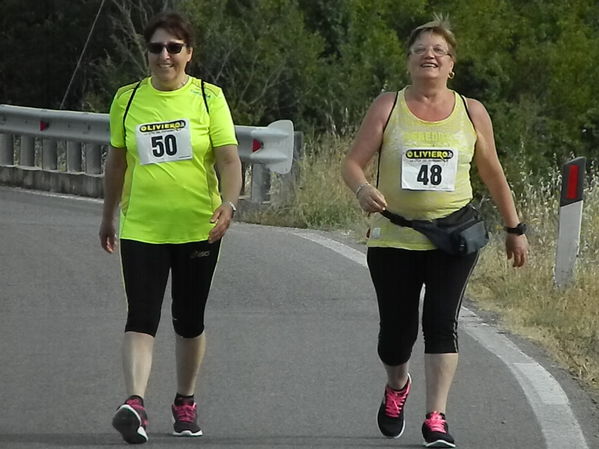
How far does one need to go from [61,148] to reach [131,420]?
12.3 metres

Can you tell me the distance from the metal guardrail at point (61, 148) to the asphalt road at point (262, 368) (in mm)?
2957

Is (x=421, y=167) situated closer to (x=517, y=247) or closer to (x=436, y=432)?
(x=517, y=247)

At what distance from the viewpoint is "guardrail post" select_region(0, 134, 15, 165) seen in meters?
18.4

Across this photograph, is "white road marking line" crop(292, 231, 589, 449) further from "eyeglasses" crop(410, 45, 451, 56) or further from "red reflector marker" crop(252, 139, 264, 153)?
"red reflector marker" crop(252, 139, 264, 153)

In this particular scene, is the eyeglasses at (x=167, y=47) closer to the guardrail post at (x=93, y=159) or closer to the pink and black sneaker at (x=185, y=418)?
the pink and black sneaker at (x=185, y=418)

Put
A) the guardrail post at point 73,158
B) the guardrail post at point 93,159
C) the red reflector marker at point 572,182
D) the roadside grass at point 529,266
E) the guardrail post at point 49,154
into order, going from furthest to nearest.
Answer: the guardrail post at point 49,154 → the guardrail post at point 73,158 → the guardrail post at point 93,159 → the red reflector marker at point 572,182 → the roadside grass at point 529,266

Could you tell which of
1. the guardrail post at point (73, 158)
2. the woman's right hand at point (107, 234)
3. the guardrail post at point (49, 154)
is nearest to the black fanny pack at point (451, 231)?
the woman's right hand at point (107, 234)

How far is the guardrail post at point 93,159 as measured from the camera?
17.1m

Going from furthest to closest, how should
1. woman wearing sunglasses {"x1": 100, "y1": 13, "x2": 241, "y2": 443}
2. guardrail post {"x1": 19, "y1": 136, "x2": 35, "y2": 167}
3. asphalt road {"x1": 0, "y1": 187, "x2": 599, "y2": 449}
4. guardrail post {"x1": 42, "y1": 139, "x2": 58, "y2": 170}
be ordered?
guardrail post {"x1": 19, "y1": 136, "x2": 35, "y2": 167} < guardrail post {"x1": 42, "y1": 139, "x2": 58, "y2": 170} < asphalt road {"x1": 0, "y1": 187, "x2": 599, "y2": 449} < woman wearing sunglasses {"x1": 100, "y1": 13, "x2": 241, "y2": 443}

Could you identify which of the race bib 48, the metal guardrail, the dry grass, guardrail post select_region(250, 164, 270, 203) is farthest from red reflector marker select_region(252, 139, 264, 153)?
the race bib 48

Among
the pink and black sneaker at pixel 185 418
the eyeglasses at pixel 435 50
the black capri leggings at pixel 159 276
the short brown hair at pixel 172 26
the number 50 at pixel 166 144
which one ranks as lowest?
the pink and black sneaker at pixel 185 418

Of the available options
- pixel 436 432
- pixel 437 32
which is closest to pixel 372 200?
pixel 437 32

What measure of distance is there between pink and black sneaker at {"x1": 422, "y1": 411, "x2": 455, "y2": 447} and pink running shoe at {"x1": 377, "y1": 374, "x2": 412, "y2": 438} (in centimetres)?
22

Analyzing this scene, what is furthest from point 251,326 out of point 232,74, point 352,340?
point 232,74
